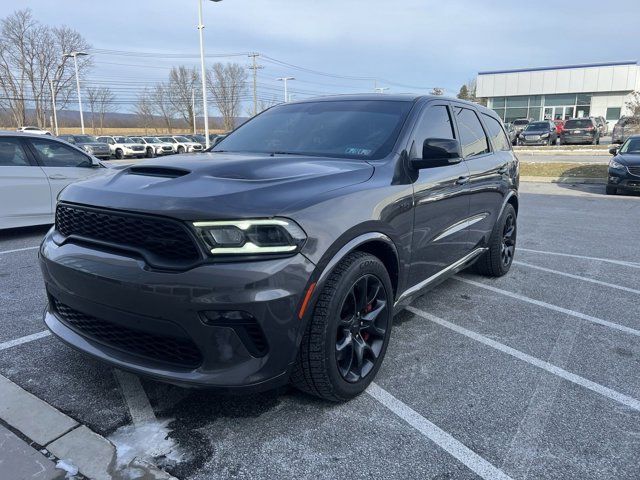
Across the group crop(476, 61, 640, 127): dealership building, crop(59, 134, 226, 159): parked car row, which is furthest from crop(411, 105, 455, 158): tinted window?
crop(476, 61, 640, 127): dealership building

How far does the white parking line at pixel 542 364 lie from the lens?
296 centimetres

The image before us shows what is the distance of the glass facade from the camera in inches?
1945

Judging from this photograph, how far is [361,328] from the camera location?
2902 mm

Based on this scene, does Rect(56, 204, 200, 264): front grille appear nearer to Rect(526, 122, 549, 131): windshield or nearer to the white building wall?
Rect(526, 122, 549, 131): windshield

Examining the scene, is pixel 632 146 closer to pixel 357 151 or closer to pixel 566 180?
pixel 566 180

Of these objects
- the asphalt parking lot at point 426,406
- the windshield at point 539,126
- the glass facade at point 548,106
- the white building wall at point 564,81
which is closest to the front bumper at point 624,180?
the asphalt parking lot at point 426,406

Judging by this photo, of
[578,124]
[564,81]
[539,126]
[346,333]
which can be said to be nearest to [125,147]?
[539,126]

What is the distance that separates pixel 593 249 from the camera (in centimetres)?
699

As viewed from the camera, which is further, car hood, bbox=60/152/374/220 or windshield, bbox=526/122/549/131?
windshield, bbox=526/122/549/131

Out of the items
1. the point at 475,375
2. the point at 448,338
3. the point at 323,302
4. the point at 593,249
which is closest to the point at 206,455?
the point at 323,302

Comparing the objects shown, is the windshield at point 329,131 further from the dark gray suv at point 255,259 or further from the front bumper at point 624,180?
the front bumper at point 624,180

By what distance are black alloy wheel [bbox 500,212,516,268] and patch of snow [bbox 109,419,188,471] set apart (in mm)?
4101

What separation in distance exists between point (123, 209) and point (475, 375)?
7.77 ft

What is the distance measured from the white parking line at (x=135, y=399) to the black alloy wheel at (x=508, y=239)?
4.01m
